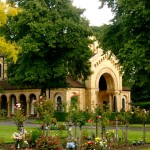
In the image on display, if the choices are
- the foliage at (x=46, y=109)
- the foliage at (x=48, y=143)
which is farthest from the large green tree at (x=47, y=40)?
the foliage at (x=48, y=143)

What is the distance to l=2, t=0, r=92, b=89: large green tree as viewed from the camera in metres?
42.7

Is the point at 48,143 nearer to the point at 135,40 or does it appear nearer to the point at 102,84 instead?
the point at 135,40

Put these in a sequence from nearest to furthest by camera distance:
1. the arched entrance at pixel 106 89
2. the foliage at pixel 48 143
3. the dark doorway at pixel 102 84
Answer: the foliage at pixel 48 143, the arched entrance at pixel 106 89, the dark doorway at pixel 102 84

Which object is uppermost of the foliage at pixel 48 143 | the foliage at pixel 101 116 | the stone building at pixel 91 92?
the stone building at pixel 91 92

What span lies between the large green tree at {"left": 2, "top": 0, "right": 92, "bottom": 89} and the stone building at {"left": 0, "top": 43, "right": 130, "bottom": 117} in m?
9.94

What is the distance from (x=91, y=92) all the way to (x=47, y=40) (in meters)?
17.7

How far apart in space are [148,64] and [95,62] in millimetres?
33107

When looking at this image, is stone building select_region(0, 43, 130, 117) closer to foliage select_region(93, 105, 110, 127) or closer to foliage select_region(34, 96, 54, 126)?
foliage select_region(93, 105, 110, 127)

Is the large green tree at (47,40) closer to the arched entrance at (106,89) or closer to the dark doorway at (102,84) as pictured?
the arched entrance at (106,89)

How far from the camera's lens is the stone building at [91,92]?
2256 inches

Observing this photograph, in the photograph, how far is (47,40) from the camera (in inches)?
1681

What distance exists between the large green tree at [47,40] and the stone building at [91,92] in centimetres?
994

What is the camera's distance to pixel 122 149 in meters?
19.3

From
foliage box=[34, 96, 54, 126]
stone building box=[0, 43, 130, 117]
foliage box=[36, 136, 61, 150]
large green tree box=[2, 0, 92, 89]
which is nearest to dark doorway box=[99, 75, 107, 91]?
stone building box=[0, 43, 130, 117]
